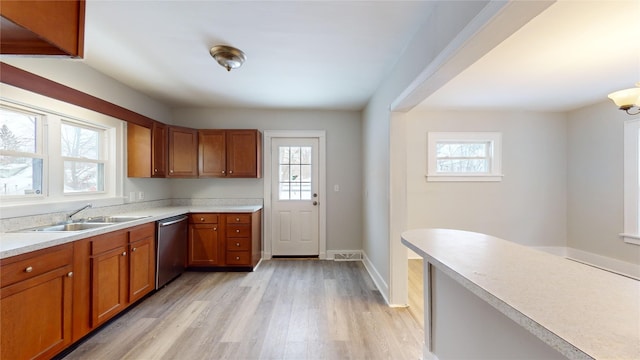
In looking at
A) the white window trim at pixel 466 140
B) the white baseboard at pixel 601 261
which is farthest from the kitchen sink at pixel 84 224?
the white baseboard at pixel 601 261

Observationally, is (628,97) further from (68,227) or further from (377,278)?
(68,227)

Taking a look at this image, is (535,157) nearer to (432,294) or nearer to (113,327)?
(432,294)

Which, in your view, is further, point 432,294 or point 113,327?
point 113,327

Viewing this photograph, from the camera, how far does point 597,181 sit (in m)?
3.72

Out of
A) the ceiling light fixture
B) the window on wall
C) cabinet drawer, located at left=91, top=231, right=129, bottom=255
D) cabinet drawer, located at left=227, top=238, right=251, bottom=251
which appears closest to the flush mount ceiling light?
the window on wall

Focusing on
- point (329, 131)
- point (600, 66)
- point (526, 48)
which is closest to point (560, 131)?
point (600, 66)

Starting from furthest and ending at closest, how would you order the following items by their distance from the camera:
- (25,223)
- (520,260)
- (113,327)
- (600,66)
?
(600,66), (113,327), (25,223), (520,260)

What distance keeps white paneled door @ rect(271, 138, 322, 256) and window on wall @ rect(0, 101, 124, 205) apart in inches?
81.5

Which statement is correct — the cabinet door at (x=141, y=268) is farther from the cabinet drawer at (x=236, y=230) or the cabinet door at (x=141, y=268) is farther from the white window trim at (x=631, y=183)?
the white window trim at (x=631, y=183)

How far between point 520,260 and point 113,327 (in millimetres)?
2984

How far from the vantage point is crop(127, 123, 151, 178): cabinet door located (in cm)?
322

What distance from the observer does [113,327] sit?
218cm

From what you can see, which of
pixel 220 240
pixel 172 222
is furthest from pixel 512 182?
pixel 172 222

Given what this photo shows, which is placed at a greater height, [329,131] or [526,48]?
[526,48]
